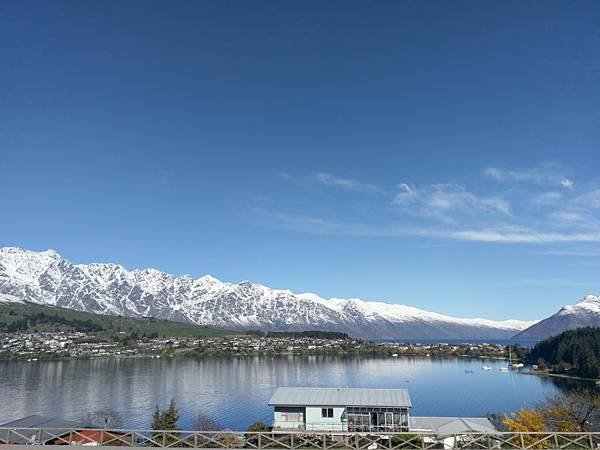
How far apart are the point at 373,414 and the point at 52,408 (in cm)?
5506

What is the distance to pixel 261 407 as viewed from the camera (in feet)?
237

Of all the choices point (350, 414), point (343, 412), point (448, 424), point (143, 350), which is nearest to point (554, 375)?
point (448, 424)

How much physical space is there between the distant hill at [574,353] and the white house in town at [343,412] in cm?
8562

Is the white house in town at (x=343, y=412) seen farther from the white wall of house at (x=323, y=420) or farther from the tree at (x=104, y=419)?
the tree at (x=104, y=419)

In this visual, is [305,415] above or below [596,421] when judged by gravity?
above

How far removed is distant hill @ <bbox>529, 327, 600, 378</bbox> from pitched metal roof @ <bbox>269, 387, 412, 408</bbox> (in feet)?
276

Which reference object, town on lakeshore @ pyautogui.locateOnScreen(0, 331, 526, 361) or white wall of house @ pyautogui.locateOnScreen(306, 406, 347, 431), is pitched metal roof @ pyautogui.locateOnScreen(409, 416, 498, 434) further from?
town on lakeshore @ pyautogui.locateOnScreen(0, 331, 526, 361)

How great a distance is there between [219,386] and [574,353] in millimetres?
90467

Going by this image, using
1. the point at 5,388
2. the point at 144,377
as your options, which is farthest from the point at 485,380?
the point at 5,388

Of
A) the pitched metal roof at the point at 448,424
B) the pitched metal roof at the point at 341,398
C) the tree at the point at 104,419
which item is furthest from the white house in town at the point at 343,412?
the tree at the point at 104,419

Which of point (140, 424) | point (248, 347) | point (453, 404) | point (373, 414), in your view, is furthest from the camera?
point (248, 347)

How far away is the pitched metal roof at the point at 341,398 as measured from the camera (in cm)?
3753

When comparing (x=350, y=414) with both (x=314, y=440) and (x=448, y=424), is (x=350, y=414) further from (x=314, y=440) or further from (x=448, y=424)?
(x=314, y=440)

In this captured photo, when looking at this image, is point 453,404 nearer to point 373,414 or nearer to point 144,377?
point 373,414
